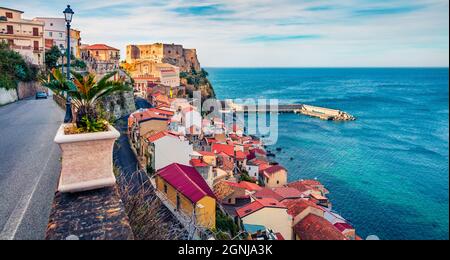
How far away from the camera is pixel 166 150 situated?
1897 cm

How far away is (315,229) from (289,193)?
6.15m

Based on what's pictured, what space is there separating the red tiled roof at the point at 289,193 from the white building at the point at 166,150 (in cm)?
670

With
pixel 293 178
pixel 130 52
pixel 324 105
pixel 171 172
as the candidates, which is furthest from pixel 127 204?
pixel 324 105

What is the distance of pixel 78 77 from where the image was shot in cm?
473

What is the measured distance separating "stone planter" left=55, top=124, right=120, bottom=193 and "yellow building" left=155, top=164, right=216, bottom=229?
8.87 metres

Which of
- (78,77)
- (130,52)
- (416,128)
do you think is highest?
(130,52)

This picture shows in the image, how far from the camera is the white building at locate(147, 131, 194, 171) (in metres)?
18.7

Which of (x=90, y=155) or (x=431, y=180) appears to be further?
(x=431, y=180)

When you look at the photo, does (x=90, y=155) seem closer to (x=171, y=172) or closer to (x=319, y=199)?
(x=171, y=172)

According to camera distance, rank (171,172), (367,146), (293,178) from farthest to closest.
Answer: (367,146)
(293,178)
(171,172)

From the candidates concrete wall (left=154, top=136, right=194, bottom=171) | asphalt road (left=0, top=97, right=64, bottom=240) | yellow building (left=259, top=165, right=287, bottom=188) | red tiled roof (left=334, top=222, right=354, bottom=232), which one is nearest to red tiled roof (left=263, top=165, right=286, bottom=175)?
yellow building (left=259, top=165, right=287, bottom=188)

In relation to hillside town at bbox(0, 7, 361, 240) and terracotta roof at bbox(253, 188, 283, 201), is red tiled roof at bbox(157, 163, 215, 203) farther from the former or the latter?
terracotta roof at bbox(253, 188, 283, 201)
